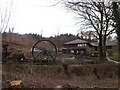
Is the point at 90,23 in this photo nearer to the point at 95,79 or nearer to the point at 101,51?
the point at 101,51

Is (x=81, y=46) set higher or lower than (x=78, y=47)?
higher

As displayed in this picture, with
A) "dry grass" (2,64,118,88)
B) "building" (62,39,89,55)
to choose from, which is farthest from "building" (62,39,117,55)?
"dry grass" (2,64,118,88)

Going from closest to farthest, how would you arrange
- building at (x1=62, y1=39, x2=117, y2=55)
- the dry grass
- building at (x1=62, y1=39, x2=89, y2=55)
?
the dry grass → building at (x1=62, y1=39, x2=117, y2=55) → building at (x1=62, y1=39, x2=89, y2=55)

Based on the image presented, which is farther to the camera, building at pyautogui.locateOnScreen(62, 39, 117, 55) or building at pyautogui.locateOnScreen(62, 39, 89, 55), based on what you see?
building at pyautogui.locateOnScreen(62, 39, 89, 55)

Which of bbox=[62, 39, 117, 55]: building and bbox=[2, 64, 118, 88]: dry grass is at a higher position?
bbox=[62, 39, 117, 55]: building

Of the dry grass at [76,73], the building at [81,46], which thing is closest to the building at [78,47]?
the building at [81,46]

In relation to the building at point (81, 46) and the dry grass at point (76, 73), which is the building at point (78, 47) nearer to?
the building at point (81, 46)

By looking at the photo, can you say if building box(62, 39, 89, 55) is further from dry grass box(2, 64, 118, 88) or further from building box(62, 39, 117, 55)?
dry grass box(2, 64, 118, 88)

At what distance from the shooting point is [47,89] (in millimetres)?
10008

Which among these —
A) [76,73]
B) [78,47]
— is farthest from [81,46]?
[76,73]

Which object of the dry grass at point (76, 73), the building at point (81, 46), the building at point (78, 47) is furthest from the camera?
the building at point (78, 47)

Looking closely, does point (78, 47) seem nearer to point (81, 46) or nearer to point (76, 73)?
point (81, 46)

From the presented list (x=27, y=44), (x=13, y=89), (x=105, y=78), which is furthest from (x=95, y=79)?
(x=27, y=44)

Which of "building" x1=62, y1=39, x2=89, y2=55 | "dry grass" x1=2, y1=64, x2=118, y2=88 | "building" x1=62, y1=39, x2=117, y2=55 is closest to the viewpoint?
"dry grass" x1=2, y1=64, x2=118, y2=88
